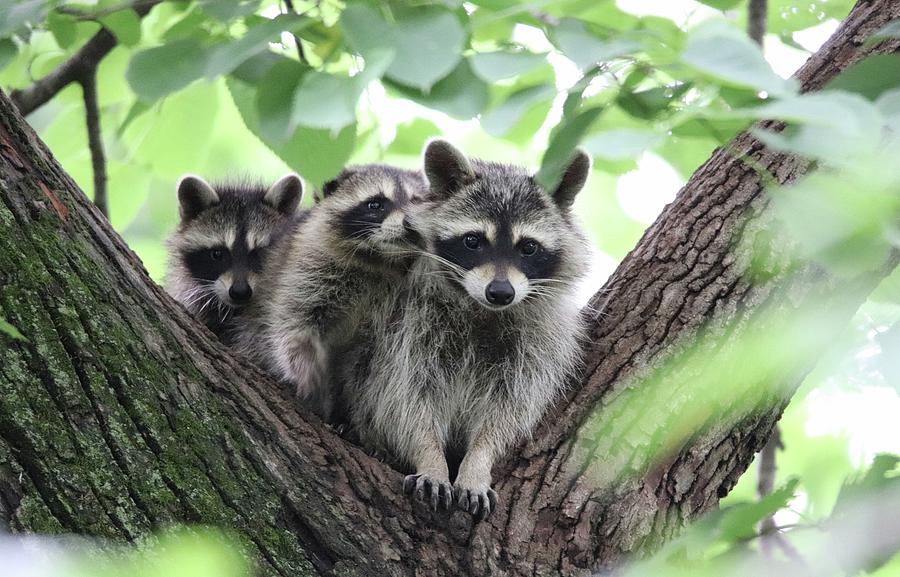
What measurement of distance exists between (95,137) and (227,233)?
1.85 ft

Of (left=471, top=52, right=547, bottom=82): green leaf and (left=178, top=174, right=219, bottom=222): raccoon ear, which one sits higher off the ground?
(left=471, top=52, right=547, bottom=82): green leaf

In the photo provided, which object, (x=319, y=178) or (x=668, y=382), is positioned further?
(x=668, y=382)

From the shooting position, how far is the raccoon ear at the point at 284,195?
3.66 m

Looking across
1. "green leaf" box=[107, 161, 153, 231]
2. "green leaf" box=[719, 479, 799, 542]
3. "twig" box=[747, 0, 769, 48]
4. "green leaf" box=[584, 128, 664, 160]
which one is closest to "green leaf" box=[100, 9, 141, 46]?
"green leaf" box=[107, 161, 153, 231]

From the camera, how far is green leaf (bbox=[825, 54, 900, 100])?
127cm

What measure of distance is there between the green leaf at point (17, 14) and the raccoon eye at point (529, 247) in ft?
5.22

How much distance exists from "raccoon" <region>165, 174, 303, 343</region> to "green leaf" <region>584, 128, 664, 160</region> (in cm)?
223

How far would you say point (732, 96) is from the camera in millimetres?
1569

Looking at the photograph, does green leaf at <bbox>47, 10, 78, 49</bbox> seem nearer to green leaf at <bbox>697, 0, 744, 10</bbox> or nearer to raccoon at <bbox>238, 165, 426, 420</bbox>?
raccoon at <bbox>238, 165, 426, 420</bbox>

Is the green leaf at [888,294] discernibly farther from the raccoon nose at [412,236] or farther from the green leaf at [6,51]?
the raccoon nose at [412,236]

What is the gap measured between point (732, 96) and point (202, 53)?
33.0 inches

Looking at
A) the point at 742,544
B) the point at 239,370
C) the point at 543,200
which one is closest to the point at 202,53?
the point at 239,370

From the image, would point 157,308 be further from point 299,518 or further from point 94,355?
point 299,518

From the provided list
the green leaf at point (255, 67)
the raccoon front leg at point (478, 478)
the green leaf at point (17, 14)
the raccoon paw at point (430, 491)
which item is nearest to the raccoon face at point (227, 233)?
the raccoon front leg at point (478, 478)
